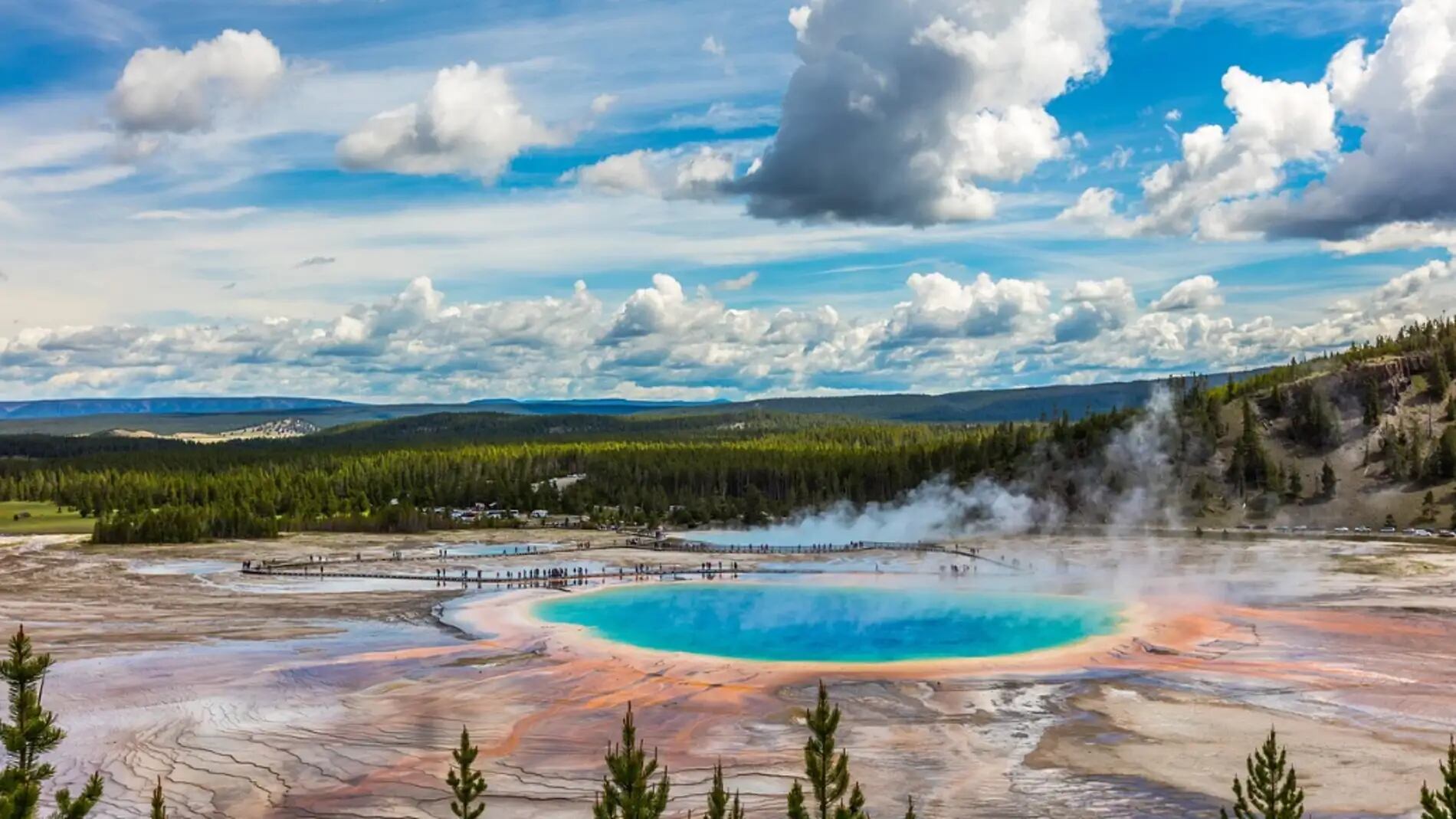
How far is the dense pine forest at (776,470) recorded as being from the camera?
267 ft

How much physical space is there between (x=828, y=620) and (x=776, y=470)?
59.3m

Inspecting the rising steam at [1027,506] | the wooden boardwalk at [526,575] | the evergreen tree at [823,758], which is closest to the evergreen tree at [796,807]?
the evergreen tree at [823,758]

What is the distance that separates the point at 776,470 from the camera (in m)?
104

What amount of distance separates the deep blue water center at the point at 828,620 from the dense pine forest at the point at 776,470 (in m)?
37.3

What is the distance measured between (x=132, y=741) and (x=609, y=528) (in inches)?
2514

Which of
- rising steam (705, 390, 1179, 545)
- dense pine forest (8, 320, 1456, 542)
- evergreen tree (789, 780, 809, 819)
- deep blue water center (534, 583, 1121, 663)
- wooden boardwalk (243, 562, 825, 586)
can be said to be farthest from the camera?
dense pine forest (8, 320, 1456, 542)

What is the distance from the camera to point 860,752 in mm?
23812

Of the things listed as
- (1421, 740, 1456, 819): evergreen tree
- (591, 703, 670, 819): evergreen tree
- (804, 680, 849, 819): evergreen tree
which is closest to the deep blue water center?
(804, 680, 849, 819): evergreen tree

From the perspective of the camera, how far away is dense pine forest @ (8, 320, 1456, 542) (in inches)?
3206

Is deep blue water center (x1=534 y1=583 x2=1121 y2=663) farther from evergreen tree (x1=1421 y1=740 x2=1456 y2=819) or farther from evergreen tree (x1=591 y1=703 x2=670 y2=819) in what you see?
evergreen tree (x1=1421 y1=740 x2=1456 y2=819)

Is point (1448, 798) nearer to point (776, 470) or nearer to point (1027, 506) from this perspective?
point (1027, 506)

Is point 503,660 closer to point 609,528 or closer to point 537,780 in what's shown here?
point 537,780

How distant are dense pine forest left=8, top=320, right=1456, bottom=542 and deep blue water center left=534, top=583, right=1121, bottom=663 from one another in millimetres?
37339

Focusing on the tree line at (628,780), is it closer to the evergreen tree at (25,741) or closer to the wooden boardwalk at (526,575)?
the evergreen tree at (25,741)
